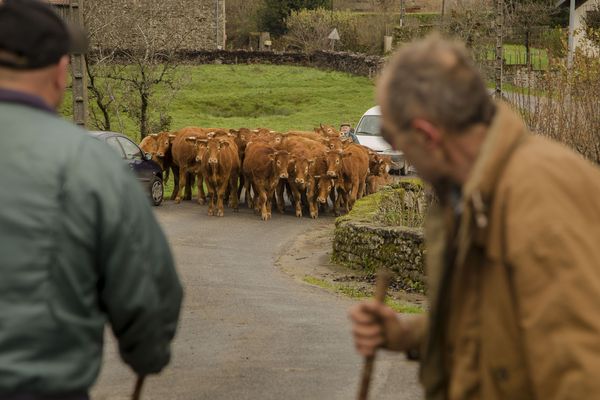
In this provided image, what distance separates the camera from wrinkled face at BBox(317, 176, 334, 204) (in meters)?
28.2

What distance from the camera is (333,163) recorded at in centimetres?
2817

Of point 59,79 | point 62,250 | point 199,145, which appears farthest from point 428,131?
A: point 199,145

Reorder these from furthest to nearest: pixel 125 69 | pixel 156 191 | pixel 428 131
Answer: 1. pixel 125 69
2. pixel 156 191
3. pixel 428 131

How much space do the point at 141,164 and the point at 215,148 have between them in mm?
1918

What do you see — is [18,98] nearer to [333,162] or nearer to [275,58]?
[333,162]

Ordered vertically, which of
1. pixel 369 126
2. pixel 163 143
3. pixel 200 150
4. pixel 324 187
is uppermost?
pixel 200 150

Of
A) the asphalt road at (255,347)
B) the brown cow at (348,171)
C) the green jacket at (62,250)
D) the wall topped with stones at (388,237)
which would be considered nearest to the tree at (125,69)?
the brown cow at (348,171)

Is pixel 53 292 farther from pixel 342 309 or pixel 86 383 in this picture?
pixel 342 309

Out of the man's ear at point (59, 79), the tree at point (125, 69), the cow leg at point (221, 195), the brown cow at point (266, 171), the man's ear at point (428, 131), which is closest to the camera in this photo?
the man's ear at point (428, 131)

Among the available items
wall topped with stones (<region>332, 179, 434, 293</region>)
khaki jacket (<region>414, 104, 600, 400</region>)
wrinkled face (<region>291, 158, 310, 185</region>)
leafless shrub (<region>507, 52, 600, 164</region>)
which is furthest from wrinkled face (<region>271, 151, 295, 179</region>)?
khaki jacket (<region>414, 104, 600, 400</region>)

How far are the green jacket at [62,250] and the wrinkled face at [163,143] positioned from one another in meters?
26.8

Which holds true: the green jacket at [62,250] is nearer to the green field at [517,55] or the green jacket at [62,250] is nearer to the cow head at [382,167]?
the cow head at [382,167]

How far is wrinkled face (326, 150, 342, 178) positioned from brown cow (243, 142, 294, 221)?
855mm

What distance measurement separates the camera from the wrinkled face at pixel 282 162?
27.9 meters
